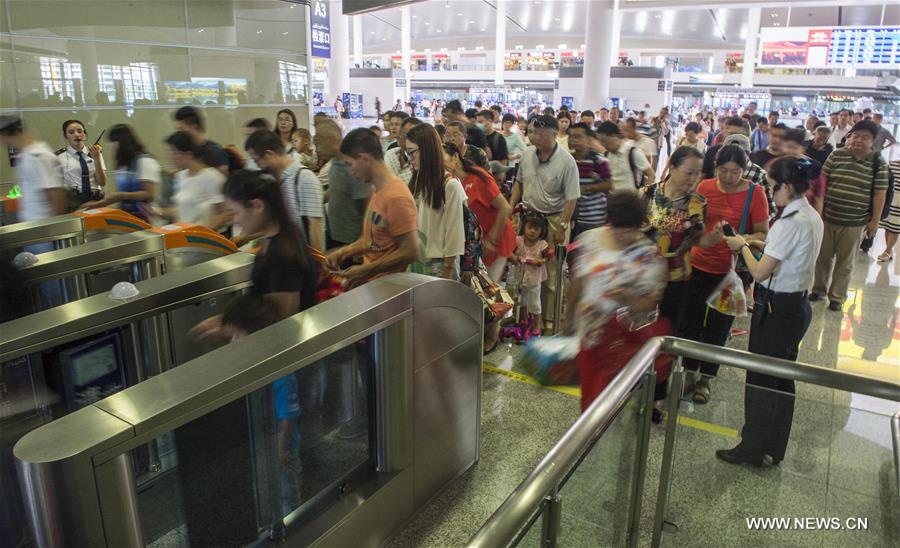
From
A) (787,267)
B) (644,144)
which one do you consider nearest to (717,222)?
(787,267)

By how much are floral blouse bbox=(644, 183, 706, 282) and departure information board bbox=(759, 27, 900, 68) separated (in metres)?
19.7

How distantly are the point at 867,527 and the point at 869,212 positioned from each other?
405 centimetres

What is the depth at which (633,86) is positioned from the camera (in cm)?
2098

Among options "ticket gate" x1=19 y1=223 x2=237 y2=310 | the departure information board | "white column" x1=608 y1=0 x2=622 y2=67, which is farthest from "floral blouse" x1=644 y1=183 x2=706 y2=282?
the departure information board

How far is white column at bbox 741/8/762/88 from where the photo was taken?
85.5ft

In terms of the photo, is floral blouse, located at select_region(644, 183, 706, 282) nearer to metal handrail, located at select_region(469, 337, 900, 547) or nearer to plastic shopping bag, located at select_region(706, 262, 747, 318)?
plastic shopping bag, located at select_region(706, 262, 747, 318)

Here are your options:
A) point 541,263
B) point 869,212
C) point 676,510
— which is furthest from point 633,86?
point 676,510

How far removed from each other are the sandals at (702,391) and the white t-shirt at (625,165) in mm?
3472

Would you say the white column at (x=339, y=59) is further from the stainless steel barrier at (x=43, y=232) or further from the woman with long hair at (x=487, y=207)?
the stainless steel barrier at (x=43, y=232)

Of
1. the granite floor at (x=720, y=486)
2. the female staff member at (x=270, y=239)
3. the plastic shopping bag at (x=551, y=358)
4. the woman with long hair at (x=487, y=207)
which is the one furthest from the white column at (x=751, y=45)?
the female staff member at (x=270, y=239)

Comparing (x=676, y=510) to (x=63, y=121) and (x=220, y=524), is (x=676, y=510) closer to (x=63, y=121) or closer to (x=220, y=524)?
(x=220, y=524)

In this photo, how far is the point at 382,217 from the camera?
3127 mm

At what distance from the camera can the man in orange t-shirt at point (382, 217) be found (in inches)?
122

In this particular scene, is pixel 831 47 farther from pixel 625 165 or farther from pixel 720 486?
pixel 720 486
